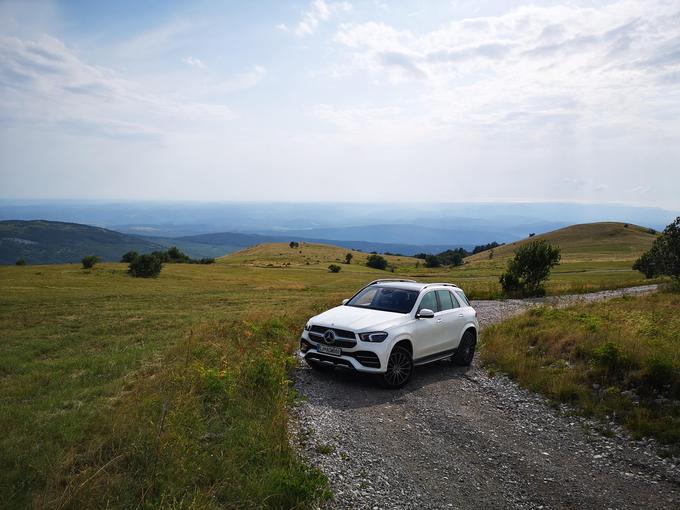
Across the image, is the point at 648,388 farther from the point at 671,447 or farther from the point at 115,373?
the point at 115,373

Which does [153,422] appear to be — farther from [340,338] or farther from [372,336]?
[372,336]

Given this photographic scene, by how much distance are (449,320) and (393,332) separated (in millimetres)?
2438

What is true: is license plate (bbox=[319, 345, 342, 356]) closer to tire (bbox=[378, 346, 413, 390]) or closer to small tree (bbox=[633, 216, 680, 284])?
tire (bbox=[378, 346, 413, 390])

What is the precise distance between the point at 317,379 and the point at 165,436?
497 centimetres

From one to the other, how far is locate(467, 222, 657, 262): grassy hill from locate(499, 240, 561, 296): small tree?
222 ft

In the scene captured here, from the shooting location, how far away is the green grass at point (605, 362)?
8524 millimetres

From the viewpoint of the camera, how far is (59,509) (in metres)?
4.54

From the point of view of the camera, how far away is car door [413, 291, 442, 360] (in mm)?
10784

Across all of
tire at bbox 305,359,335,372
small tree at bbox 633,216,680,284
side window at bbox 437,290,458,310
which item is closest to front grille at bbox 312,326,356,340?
tire at bbox 305,359,335,372

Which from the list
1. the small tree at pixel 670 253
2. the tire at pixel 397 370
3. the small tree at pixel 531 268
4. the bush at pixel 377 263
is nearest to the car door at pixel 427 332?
the tire at pixel 397 370

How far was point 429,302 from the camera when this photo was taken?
1157cm

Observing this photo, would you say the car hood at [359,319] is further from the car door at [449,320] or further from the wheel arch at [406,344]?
the car door at [449,320]

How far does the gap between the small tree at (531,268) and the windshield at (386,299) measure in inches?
785

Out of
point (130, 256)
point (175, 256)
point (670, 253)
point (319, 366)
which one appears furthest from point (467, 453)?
point (175, 256)
